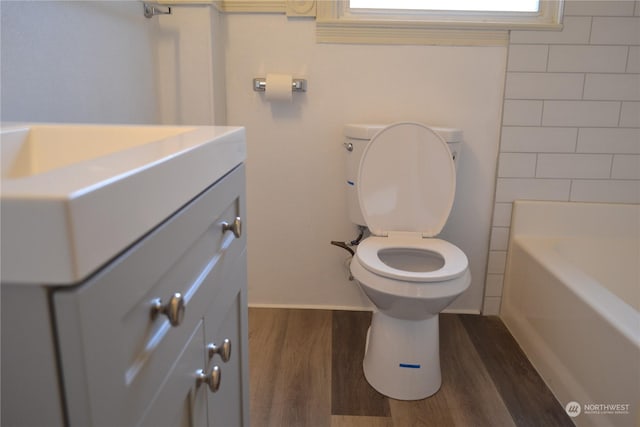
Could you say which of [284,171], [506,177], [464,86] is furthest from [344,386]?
[464,86]

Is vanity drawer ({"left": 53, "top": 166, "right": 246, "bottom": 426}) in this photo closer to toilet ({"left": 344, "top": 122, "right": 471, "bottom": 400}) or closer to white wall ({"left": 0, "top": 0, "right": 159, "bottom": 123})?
white wall ({"left": 0, "top": 0, "right": 159, "bottom": 123})

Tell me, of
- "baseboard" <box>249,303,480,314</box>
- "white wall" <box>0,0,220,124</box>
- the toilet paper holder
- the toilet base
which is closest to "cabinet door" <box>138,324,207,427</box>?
"white wall" <box>0,0,220,124</box>

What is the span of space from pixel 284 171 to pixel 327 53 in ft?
1.72

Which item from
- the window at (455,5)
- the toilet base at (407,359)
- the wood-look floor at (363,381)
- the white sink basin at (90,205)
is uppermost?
the window at (455,5)

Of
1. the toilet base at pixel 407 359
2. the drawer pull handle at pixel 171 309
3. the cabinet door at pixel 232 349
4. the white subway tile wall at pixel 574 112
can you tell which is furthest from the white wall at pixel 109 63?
the white subway tile wall at pixel 574 112

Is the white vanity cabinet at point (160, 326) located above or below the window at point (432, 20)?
below

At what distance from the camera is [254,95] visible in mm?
2006

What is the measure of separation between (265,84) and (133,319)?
1.60m

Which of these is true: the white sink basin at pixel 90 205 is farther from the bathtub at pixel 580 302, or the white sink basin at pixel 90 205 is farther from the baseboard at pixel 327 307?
the baseboard at pixel 327 307

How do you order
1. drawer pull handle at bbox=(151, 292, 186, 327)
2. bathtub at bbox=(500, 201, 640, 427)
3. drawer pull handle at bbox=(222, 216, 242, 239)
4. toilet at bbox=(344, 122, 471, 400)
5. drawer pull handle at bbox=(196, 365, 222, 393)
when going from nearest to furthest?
drawer pull handle at bbox=(151, 292, 186, 327) → drawer pull handle at bbox=(196, 365, 222, 393) → drawer pull handle at bbox=(222, 216, 242, 239) → bathtub at bbox=(500, 201, 640, 427) → toilet at bbox=(344, 122, 471, 400)

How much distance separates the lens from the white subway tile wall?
1.91 m

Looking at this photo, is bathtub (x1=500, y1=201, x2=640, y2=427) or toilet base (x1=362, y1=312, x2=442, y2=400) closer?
bathtub (x1=500, y1=201, x2=640, y2=427)

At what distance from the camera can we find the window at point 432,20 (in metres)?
1.92

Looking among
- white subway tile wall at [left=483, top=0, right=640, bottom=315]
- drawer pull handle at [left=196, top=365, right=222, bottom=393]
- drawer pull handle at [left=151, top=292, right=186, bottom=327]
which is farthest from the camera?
white subway tile wall at [left=483, top=0, right=640, bottom=315]
